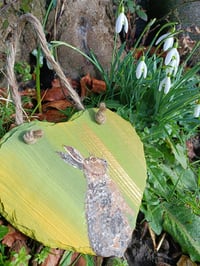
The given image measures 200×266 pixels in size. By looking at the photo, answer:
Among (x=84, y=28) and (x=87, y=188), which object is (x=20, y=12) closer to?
(x=84, y=28)

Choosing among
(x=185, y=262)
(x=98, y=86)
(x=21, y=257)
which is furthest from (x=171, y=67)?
(x=21, y=257)

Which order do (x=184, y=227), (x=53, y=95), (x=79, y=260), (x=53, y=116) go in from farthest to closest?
(x=53, y=95) < (x=53, y=116) < (x=184, y=227) < (x=79, y=260)

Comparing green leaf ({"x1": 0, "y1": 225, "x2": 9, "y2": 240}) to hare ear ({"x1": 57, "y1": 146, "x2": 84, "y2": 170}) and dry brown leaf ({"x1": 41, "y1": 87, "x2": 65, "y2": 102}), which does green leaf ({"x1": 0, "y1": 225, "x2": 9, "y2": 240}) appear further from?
dry brown leaf ({"x1": 41, "y1": 87, "x2": 65, "y2": 102})

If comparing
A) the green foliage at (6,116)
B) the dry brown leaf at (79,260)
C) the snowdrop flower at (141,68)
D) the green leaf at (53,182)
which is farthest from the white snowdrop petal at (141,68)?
the dry brown leaf at (79,260)

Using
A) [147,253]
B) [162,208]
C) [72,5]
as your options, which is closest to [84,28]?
[72,5]

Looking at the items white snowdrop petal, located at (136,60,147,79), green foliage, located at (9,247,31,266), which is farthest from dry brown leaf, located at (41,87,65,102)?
green foliage, located at (9,247,31,266)

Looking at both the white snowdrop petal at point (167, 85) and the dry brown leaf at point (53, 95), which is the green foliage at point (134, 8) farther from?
the white snowdrop petal at point (167, 85)

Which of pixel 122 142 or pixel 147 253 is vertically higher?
pixel 122 142

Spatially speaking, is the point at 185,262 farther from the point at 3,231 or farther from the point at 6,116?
the point at 6,116
